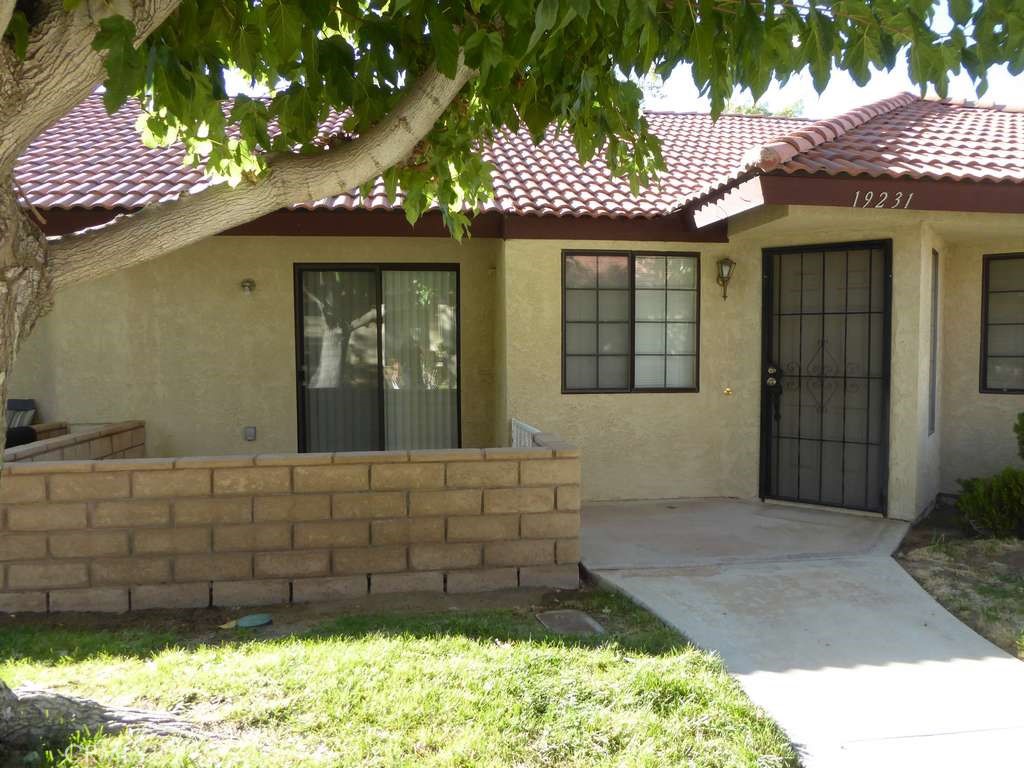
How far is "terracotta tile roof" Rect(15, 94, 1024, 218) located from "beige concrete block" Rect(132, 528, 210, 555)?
118 inches

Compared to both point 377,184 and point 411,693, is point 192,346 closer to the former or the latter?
point 377,184

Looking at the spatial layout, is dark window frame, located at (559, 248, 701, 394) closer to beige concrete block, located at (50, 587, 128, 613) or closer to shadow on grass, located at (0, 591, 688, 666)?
shadow on grass, located at (0, 591, 688, 666)

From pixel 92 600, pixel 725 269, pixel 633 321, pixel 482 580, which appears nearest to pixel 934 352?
pixel 725 269

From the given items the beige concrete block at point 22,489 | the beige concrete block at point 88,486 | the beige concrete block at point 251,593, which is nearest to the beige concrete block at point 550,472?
the beige concrete block at point 251,593

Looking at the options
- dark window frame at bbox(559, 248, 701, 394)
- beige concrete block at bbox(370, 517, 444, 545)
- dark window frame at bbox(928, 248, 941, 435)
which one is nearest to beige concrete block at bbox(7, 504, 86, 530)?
beige concrete block at bbox(370, 517, 444, 545)

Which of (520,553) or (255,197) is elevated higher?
(255,197)

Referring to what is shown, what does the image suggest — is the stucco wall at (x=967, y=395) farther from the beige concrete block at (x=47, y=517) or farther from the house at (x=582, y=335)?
the beige concrete block at (x=47, y=517)

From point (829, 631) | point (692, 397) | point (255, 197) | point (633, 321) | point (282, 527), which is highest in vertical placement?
point (255, 197)

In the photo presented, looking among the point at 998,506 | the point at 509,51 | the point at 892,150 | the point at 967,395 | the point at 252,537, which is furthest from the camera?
the point at 967,395

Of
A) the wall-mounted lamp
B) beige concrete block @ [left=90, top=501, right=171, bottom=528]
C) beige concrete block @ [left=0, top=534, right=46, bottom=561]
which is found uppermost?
the wall-mounted lamp

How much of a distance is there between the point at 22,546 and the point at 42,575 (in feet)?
0.74

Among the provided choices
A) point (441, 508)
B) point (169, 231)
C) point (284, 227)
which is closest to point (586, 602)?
point (441, 508)

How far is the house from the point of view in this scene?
793 cm

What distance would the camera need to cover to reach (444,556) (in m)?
5.66
